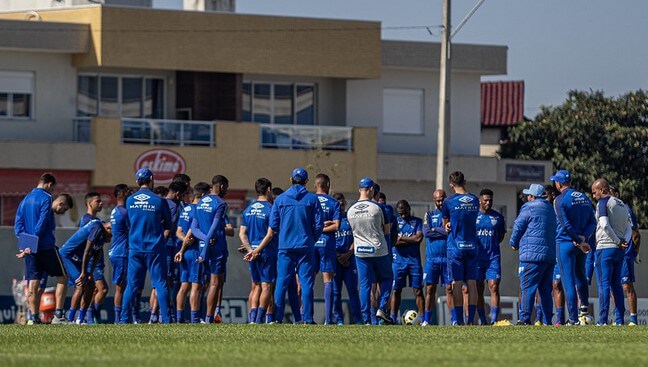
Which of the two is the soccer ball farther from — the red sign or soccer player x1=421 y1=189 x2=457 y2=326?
the red sign

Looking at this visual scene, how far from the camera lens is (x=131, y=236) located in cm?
2191

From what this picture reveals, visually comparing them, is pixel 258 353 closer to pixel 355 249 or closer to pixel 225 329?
pixel 225 329

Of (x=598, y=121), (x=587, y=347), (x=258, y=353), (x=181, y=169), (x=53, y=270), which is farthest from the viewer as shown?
(x=598, y=121)

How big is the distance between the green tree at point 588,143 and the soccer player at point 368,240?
112 ft

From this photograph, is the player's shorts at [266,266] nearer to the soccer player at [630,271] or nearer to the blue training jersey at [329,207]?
the blue training jersey at [329,207]

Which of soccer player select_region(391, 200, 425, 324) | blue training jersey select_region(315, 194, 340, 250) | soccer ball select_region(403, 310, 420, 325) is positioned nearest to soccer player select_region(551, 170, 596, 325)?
soccer ball select_region(403, 310, 420, 325)

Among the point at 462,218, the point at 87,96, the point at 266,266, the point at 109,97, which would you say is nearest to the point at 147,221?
the point at 266,266

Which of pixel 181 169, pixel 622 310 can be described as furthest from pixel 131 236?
pixel 181 169

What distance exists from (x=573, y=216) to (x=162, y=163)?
26598 millimetres

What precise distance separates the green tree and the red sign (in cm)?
1414

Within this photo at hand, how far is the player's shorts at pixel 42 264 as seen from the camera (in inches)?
857

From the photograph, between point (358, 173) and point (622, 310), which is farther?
point (358, 173)

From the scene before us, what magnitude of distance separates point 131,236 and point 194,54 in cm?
2697

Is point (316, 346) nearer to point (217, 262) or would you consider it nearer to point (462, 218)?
point (462, 218)
